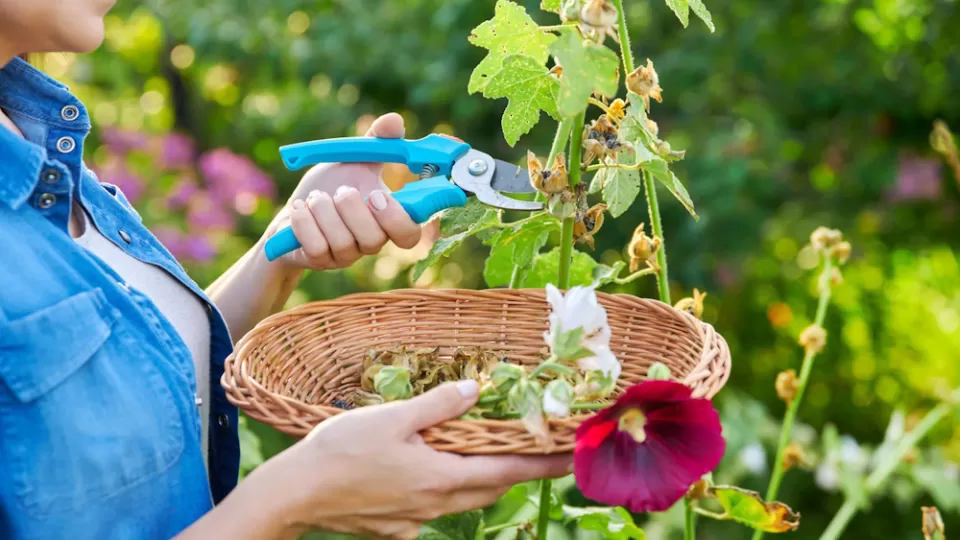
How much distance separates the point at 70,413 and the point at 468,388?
0.98ft

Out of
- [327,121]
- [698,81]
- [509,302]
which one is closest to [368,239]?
[509,302]

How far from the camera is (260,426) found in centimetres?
237

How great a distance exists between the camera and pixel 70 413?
0.73 metres

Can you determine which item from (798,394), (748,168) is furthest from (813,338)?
(748,168)

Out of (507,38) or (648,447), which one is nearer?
(648,447)

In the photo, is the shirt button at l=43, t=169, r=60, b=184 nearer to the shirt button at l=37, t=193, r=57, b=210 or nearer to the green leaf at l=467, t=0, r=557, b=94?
the shirt button at l=37, t=193, r=57, b=210

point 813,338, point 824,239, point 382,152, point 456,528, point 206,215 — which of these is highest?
point 382,152

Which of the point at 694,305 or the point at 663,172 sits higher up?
the point at 663,172

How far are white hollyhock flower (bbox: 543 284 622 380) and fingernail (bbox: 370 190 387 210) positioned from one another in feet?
0.80

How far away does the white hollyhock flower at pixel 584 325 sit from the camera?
71cm

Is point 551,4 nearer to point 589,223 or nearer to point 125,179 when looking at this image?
point 589,223

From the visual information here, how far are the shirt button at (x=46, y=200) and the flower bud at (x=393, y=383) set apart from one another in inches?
11.7

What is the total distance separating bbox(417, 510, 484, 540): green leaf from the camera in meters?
0.92

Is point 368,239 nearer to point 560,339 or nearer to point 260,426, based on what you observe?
point 560,339
